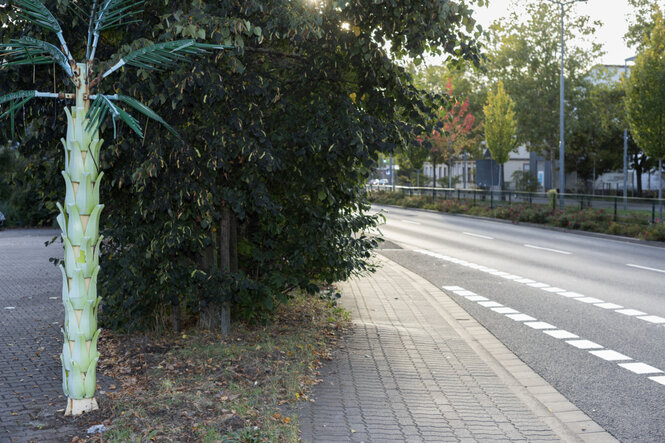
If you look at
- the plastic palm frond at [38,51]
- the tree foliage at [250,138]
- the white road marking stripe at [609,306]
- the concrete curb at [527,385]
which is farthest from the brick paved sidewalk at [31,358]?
the white road marking stripe at [609,306]

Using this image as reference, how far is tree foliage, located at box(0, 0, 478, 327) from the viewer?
6.31 m

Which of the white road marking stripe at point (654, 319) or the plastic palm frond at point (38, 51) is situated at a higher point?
the plastic palm frond at point (38, 51)

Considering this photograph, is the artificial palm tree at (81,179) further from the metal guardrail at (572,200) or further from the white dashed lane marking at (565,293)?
the metal guardrail at (572,200)

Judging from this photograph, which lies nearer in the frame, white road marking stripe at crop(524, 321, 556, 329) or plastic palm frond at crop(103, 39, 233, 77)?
plastic palm frond at crop(103, 39, 233, 77)

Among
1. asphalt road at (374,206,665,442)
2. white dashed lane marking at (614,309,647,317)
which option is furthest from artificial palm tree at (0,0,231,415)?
white dashed lane marking at (614,309,647,317)

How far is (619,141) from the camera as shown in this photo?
196 ft

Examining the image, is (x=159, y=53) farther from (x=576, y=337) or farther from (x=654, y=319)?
(x=654, y=319)

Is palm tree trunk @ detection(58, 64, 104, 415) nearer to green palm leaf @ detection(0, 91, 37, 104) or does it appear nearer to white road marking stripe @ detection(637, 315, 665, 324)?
green palm leaf @ detection(0, 91, 37, 104)

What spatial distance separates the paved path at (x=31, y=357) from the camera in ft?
16.8

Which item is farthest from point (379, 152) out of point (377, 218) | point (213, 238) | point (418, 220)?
point (418, 220)

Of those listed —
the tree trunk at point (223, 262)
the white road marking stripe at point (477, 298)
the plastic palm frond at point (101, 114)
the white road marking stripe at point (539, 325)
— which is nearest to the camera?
the plastic palm frond at point (101, 114)

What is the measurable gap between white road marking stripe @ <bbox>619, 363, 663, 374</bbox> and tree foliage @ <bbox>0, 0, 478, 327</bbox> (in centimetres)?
310

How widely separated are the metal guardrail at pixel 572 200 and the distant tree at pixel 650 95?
2.31 m

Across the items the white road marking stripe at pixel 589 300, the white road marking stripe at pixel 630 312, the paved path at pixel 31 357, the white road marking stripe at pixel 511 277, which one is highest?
the paved path at pixel 31 357
